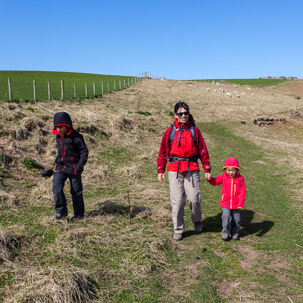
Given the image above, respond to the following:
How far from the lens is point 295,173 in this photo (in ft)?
34.1

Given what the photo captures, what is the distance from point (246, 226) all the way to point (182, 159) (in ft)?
6.98

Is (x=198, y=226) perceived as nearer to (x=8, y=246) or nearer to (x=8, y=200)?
(x=8, y=246)

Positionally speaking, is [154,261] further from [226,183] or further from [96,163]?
[96,163]

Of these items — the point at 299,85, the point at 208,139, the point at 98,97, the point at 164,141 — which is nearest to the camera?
the point at 164,141

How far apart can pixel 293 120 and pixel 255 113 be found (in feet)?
9.95

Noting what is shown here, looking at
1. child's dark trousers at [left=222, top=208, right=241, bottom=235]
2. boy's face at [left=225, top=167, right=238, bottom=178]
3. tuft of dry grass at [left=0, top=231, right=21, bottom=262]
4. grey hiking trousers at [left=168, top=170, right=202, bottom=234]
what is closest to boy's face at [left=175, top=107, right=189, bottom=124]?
grey hiking trousers at [left=168, top=170, right=202, bottom=234]

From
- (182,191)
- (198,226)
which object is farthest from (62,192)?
(198,226)

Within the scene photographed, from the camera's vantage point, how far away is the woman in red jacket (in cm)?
519

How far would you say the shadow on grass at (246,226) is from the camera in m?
5.88

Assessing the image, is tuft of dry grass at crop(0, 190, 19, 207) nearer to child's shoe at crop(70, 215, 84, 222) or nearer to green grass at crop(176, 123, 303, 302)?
child's shoe at crop(70, 215, 84, 222)

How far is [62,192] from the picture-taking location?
577 centimetres

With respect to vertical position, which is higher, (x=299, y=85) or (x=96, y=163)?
(x=299, y=85)

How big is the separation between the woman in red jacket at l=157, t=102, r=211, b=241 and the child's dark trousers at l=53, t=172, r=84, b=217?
162cm

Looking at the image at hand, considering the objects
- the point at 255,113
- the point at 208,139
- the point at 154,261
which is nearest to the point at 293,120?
the point at 255,113
